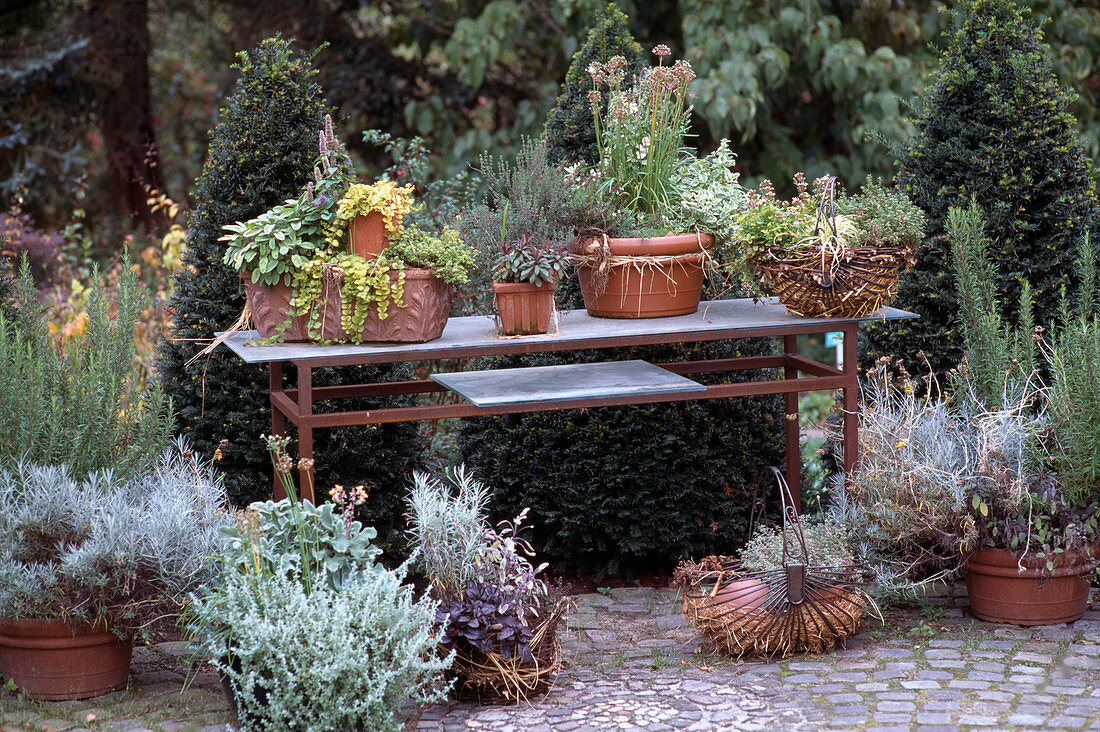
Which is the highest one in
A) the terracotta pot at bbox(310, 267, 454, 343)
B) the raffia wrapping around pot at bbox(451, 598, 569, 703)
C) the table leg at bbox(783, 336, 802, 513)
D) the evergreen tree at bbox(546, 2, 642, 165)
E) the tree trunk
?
the tree trunk

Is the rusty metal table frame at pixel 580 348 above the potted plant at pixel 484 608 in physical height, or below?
above

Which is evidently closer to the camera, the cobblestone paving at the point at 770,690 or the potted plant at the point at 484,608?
the cobblestone paving at the point at 770,690

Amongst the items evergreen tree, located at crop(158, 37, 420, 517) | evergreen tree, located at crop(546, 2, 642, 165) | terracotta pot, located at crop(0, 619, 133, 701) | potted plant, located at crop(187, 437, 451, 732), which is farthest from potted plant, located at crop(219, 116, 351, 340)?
evergreen tree, located at crop(546, 2, 642, 165)

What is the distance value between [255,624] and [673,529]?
7.36ft

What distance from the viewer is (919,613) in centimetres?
425

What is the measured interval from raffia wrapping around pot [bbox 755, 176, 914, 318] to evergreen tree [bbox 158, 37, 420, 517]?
190cm

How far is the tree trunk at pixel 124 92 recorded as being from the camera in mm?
10391

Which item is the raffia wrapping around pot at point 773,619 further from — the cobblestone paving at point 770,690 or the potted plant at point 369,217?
the potted plant at point 369,217

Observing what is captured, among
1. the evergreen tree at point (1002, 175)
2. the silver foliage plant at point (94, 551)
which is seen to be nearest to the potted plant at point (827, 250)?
the evergreen tree at point (1002, 175)

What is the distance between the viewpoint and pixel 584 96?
17.1ft

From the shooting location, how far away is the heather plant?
3.63 meters

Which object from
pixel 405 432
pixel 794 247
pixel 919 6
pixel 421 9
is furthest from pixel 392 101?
pixel 794 247

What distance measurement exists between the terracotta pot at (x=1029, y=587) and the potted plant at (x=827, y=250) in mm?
1032

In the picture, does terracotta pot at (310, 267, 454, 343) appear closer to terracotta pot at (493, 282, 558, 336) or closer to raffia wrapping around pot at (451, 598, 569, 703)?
terracotta pot at (493, 282, 558, 336)
